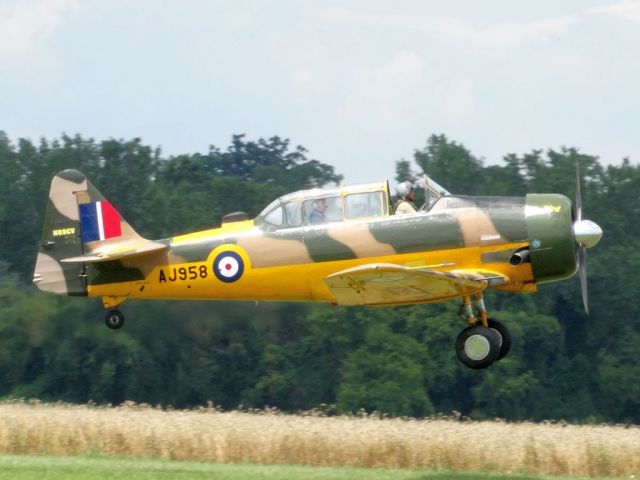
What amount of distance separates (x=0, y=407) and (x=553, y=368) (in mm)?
34264

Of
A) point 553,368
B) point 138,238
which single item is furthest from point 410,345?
point 138,238

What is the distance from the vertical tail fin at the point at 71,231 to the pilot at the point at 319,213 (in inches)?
115

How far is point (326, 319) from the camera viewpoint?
4994 cm

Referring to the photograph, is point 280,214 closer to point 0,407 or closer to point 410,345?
point 0,407

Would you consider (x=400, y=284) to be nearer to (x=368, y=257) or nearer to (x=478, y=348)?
(x=368, y=257)

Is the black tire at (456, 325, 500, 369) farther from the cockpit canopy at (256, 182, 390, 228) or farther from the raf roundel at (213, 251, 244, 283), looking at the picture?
the raf roundel at (213, 251, 244, 283)

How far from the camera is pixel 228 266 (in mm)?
18297

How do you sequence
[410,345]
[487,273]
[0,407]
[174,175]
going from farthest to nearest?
[174,175], [410,345], [0,407], [487,273]

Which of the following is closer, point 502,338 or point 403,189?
point 502,338

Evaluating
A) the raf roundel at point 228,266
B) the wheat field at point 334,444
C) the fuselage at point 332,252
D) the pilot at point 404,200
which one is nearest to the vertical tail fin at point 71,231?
the fuselage at point 332,252

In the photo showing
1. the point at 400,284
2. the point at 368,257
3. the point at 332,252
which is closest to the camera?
the point at 400,284

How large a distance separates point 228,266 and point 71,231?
2.79 metres

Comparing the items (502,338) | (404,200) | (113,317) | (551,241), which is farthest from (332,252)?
(113,317)

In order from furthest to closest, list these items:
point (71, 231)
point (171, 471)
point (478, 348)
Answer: point (71, 231) → point (171, 471) → point (478, 348)
